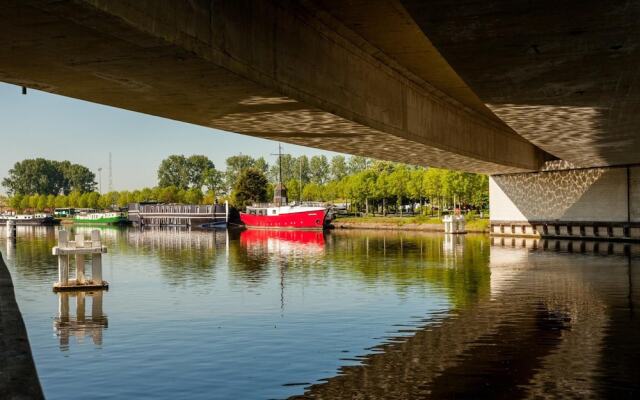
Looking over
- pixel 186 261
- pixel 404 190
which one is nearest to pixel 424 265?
pixel 186 261

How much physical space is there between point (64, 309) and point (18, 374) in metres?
19.5

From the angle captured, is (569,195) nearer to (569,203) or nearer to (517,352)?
(569,203)

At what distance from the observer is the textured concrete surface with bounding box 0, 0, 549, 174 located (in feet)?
31.8

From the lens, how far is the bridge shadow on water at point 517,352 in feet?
46.4

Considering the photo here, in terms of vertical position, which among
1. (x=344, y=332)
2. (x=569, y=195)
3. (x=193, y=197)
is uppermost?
(x=193, y=197)

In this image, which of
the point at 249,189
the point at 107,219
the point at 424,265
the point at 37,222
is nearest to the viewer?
the point at 424,265

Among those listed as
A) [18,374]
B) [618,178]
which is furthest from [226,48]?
[618,178]

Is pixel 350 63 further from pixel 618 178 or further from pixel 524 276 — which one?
pixel 618 178

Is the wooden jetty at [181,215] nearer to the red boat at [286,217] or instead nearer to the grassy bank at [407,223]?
the red boat at [286,217]

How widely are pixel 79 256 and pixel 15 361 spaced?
82.0ft

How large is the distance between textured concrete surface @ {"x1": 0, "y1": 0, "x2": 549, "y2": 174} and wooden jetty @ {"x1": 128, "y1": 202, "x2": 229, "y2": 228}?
10456 cm

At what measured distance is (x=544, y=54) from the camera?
14.5 m

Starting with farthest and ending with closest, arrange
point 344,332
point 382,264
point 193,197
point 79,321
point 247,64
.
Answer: point 193,197 < point 382,264 < point 79,321 < point 344,332 < point 247,64

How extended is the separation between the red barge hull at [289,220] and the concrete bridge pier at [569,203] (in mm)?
33190
